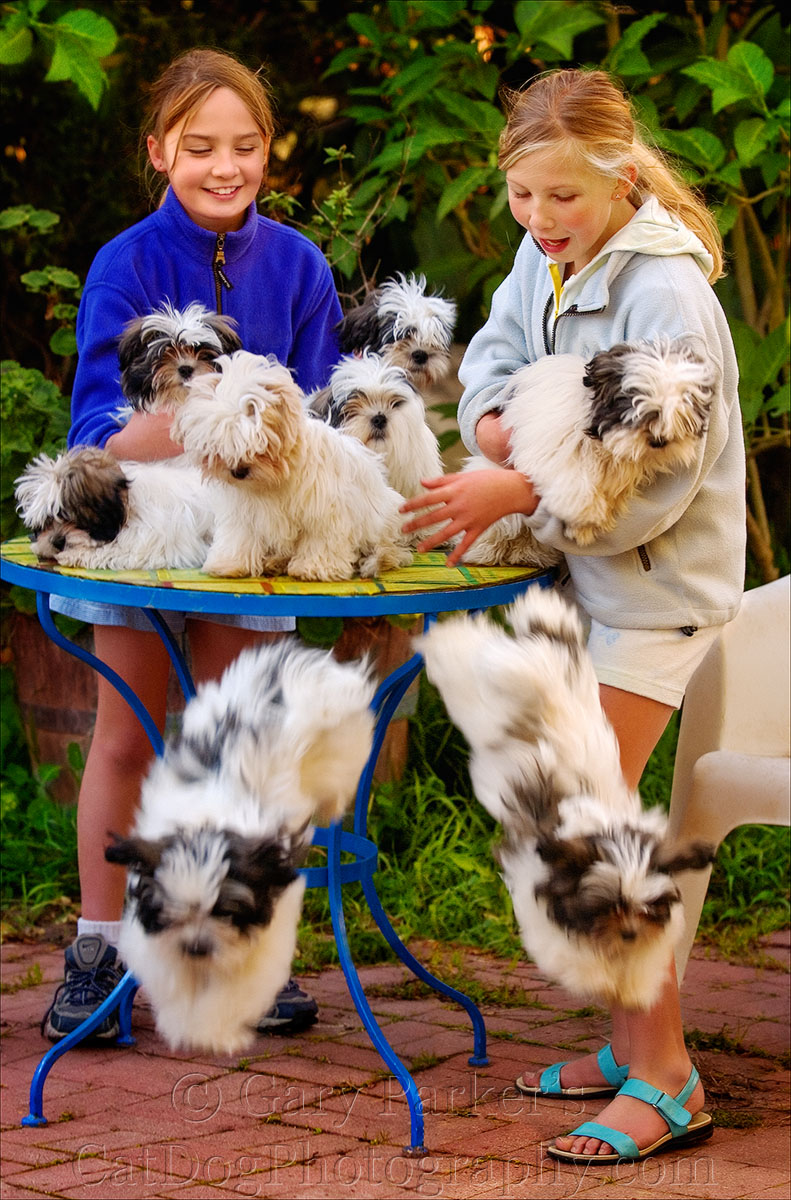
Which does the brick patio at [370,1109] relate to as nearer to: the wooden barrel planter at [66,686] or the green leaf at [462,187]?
the wooden barrel planter at [66,686]

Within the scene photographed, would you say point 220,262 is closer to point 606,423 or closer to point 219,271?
point 219,271

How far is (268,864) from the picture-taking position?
1725 mm

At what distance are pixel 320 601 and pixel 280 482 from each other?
0.74 ft

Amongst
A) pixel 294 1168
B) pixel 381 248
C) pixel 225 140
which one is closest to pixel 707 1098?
pixel 294 1168

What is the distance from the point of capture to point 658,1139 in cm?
283

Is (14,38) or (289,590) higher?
(14,38)

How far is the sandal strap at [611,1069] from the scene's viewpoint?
3.10 meters

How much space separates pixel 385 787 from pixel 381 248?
217cm

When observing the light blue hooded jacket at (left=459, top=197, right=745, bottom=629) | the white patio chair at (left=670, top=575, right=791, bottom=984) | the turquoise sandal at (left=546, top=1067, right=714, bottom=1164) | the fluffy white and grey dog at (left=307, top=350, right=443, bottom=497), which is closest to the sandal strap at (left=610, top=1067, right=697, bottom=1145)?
the turquoise sandal at (left=546, top=1067, right=714, bottom=1164)

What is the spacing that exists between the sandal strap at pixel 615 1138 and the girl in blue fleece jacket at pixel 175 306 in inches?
40.6

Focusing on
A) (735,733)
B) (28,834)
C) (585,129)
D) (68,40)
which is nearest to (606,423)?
(585,129)

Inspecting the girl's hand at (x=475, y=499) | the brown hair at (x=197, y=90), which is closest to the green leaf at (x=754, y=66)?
the brown hair at (x=197, y=90)

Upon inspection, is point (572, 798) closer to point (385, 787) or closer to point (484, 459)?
point (484, 459)

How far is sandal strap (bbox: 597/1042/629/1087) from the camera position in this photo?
122 inches
